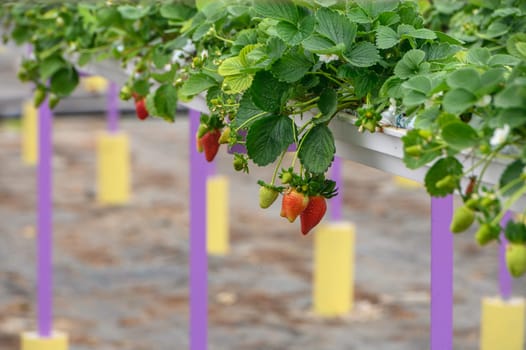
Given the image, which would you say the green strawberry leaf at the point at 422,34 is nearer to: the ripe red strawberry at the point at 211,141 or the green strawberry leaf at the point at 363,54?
the green strawberry leaf at the point at 363,54

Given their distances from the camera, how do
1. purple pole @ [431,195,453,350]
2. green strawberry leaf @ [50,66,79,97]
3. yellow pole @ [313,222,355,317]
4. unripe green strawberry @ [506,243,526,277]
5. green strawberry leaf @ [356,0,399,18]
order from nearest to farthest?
1. unripe green strawberry @ [506,243,526,277]
2. green strawberry leaf @ [356,0,399,18]
3. purple pole @ [431,195,453,350]
4. green strawberry leaf @ [50,66,79,97]
5. yellow pole @ [313,222,355,317]

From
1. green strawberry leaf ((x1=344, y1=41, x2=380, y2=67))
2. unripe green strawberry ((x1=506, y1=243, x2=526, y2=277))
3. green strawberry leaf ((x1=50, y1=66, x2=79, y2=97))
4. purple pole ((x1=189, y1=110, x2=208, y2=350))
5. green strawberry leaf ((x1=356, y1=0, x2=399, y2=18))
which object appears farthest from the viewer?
purple pole ((x1=189, y1=110, x2=208, y2=350))

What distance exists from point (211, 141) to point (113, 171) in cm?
808

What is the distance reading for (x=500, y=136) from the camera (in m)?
1.70

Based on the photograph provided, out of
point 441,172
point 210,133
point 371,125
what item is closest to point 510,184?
point 441,172

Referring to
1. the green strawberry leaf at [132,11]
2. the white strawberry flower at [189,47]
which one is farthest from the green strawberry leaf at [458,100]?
the green strawberry leaf at [132,11]

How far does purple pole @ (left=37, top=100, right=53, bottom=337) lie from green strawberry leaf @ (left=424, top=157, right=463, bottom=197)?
3992 millimetres

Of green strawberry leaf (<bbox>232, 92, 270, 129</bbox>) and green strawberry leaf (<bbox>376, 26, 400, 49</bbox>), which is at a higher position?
green strawberry leaf (<bbox>376, 26, 400, 49</bbox>)

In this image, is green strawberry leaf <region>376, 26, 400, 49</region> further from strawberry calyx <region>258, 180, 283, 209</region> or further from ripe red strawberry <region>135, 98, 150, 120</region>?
ripe red strawberry <region>135, 98, 150, 120</region>

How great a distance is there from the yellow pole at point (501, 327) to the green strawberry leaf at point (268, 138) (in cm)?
390

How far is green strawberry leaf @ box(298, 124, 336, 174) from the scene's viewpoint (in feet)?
6.81

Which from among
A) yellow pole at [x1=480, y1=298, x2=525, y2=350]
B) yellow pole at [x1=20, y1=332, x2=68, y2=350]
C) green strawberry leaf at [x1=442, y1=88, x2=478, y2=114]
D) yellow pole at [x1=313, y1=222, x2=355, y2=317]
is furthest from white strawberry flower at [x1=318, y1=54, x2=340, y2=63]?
yellow pole at [x1=313, y1=222, x2=355, y2=317]

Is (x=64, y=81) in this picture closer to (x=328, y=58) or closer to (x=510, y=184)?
(x=328, y=58)

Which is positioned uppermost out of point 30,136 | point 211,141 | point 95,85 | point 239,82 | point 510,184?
point 95,85
